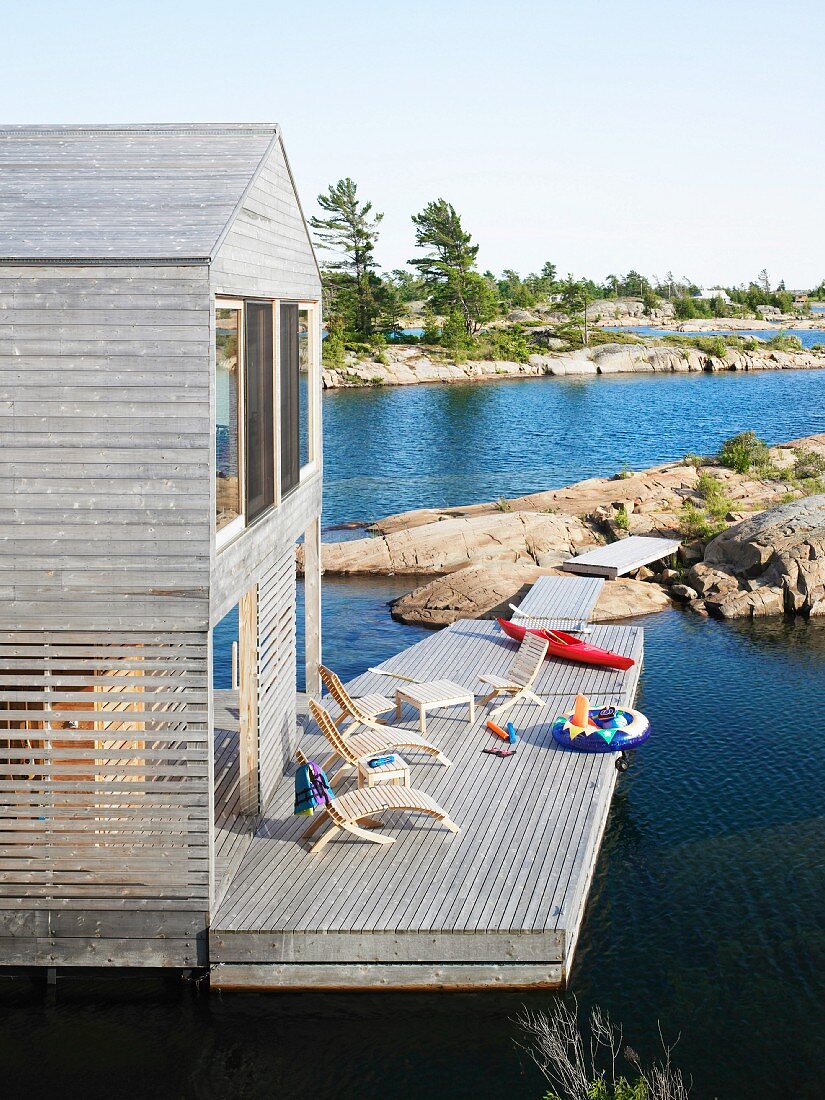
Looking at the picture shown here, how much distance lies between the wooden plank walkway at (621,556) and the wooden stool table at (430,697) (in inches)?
398

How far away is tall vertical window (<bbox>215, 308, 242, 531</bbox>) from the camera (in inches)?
385

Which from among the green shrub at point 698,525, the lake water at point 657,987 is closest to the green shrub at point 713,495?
the green shrub at point 698,525

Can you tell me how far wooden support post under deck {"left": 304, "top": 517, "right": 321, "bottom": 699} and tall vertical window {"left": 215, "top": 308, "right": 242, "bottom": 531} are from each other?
435 centimetres

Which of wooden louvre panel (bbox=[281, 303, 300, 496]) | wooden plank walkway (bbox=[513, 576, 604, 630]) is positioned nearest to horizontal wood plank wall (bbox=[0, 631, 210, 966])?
wooden louvre panel (bbox=[281, 303, 300, 496])

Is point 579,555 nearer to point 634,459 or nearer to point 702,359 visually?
point 634,459

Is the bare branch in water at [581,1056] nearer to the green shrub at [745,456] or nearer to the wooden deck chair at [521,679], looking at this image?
the wooden deck chair at [521,679]

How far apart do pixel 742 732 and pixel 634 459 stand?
35.8 metres

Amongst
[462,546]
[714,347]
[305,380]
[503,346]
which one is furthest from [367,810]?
[714,347]

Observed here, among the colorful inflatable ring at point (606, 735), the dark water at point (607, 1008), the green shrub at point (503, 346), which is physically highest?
the green shrub at point (503, 346)

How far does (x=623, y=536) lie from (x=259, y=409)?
18748mm

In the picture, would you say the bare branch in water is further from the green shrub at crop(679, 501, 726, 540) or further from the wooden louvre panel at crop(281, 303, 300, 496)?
the green shrub at crop(679, 501, 726, 540)

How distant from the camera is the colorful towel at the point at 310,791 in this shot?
11.4m

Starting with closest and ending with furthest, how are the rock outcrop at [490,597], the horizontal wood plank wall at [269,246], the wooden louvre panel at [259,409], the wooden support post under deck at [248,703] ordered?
1. the horizontal wood plank wall at [269,246]
2. the wooden louvre panel at [259,409]
3. the wooden support post under deck at [248,703]
4. the rock outcrop at [490,597]

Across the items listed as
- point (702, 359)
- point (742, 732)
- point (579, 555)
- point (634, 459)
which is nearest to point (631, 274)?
point (702, 359)
